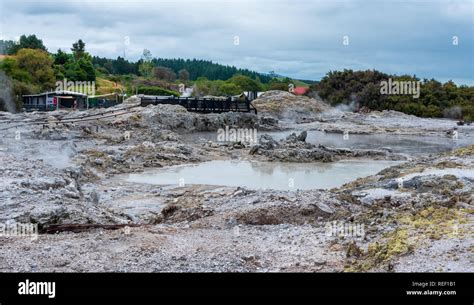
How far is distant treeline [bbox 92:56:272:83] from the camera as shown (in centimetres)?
11288

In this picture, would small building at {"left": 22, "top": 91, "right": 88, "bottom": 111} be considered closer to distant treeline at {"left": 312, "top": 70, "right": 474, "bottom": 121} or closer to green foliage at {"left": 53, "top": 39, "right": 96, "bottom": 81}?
green foliage at {"left": 53, "top": 39, "right": 96, "bottom": 81}

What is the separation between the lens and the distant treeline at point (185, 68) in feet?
370

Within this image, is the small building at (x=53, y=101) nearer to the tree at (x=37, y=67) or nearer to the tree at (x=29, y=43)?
the tree at (x=37, y=67)

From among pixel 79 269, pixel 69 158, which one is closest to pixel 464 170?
pixel 79 269

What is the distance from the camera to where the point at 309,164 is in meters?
26.3

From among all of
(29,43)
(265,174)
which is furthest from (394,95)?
(29,43)

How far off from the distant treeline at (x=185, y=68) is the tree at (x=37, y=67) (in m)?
41.2

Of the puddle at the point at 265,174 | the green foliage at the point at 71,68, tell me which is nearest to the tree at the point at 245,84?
the green foliage at the point at 71,68

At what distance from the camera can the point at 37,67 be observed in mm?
60406

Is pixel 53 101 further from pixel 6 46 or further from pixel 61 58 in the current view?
pixel 6 46

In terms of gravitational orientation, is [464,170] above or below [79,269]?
above

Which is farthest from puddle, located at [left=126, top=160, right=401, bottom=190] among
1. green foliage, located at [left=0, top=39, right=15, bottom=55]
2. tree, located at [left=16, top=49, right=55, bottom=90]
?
green foliage, located at [left=0, top=39, right=15, bottom=55]
